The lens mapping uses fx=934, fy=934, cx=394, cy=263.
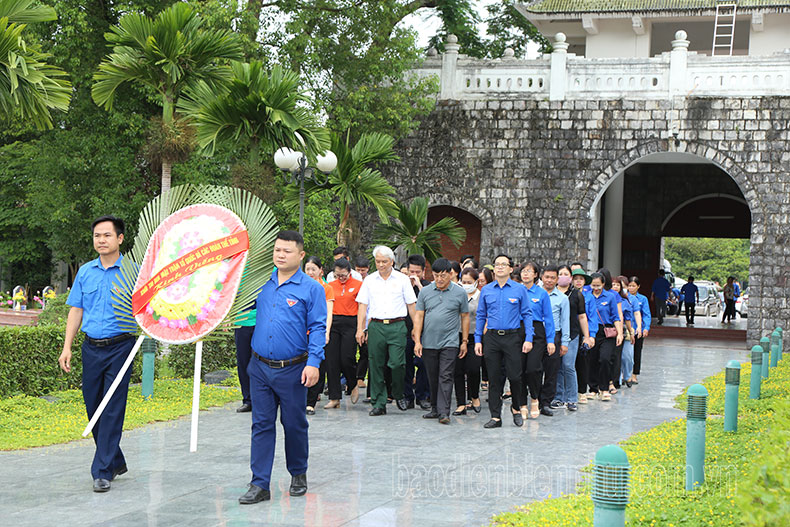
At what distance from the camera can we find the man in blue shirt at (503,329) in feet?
31.1

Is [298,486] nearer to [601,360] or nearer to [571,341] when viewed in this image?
[571,341]

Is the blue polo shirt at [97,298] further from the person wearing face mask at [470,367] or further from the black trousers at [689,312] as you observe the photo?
the black trousers at [689,312]

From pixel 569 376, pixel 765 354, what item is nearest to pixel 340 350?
pixel 569 376

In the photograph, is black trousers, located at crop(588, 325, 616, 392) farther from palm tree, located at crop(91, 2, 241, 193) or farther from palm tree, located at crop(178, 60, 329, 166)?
palm tree, located at crop(91, 2, 241, 193)

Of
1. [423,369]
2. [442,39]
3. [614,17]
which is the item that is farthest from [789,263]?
[423,369]

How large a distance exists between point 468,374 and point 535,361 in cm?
84

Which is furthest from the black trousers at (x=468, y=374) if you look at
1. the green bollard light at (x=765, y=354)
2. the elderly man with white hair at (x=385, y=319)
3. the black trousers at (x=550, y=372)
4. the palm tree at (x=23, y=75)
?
the green bollard light at (x=765, y=354)

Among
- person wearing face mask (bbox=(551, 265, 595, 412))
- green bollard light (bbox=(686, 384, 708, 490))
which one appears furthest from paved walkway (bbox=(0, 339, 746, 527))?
green bollard light (bbox=(686, 384, 708, 490))

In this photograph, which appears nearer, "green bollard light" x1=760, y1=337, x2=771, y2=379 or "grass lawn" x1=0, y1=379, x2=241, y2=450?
"grass lawn" x1=0, y1=379, x2=241, y2=450

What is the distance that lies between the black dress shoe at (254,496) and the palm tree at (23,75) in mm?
5050

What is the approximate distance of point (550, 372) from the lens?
421 inches

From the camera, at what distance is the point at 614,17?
964 inches

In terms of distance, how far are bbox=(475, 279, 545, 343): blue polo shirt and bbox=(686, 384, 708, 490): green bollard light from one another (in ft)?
10.1

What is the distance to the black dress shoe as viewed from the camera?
602 centimetres
